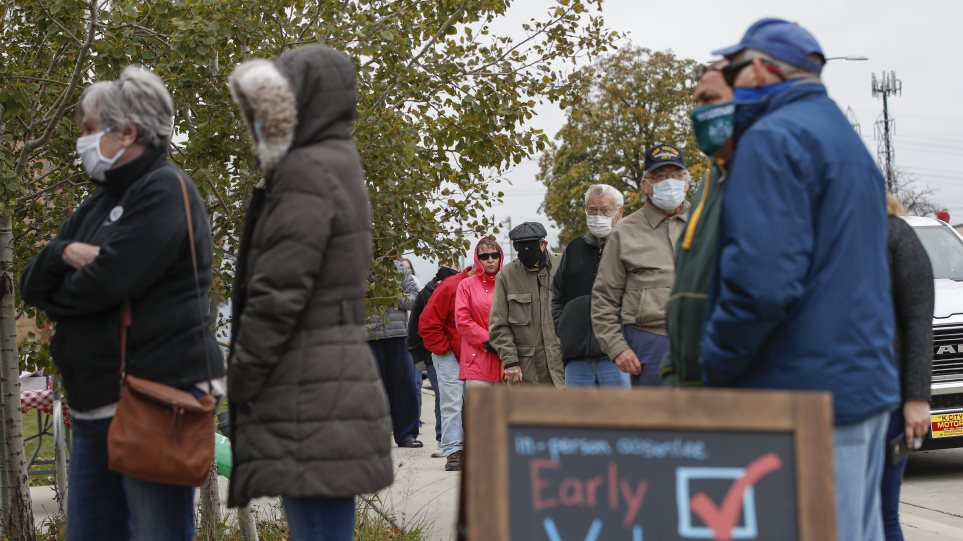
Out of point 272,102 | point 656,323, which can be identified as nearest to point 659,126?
point 656,323

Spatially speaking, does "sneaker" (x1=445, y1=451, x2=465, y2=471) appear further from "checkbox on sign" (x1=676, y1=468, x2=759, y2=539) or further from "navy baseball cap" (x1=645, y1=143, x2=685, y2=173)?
"checkbox on sign" (x1=676, y1=468, x2=759, y2=539)

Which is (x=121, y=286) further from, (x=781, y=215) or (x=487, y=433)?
(x=781, y=215)

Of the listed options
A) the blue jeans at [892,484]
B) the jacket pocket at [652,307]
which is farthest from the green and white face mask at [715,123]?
the jacket pocket at [652,307]

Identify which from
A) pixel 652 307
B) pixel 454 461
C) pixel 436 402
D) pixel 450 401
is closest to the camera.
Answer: pixel 652 307

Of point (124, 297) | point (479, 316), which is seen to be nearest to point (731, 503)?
point (124, 297)

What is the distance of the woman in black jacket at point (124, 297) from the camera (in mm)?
4117

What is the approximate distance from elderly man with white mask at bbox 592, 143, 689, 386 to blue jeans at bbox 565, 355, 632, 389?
68 cm

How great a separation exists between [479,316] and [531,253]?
1368mm

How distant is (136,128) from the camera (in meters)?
4.30

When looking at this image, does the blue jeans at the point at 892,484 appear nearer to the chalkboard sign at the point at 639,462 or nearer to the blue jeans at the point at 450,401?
the chalkboard sign at the point at 639,462

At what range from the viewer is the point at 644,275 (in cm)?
673

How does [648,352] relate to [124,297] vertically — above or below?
below

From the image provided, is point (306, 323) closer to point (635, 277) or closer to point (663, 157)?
point (635, 277)

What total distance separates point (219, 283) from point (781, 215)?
4256 millimetres
